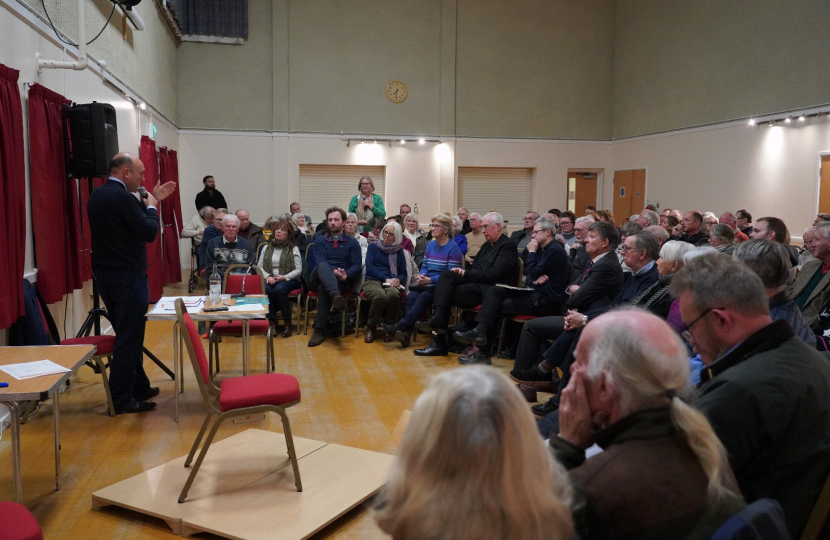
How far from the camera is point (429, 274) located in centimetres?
635

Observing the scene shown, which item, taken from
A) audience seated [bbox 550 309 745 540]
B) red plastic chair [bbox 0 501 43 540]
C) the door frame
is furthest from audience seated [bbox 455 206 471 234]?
audience seated [bbox 550 309 745 540]

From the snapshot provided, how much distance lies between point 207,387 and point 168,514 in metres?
0.55

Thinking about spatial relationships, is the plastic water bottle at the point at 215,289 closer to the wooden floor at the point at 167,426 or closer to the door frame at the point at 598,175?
the wooden floor at the point at 167,426

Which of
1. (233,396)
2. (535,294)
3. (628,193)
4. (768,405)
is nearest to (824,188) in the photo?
(628,193)

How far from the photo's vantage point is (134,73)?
768 cm

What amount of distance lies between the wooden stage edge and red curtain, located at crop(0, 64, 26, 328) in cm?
134

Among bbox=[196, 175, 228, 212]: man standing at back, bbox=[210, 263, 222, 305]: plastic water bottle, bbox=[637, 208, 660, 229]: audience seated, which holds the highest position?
bbox=[196, 175, 228, 212]: man standing at back

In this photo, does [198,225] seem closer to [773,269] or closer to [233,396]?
[233,396]

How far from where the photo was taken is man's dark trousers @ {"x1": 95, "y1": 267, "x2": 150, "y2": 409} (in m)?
4.02

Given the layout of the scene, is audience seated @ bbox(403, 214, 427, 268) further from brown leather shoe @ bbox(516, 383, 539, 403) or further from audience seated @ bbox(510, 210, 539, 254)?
brown leather shoe @ bbox(516, 383, 539, 403)

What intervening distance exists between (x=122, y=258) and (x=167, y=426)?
1080 millimetres

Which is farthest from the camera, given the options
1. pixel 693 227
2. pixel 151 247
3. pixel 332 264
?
pixel 151 247

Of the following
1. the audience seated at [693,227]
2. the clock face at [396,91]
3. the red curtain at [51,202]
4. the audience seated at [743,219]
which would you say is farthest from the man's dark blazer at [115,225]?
the clock face at [396,91]

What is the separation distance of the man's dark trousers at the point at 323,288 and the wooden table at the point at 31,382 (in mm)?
3305
